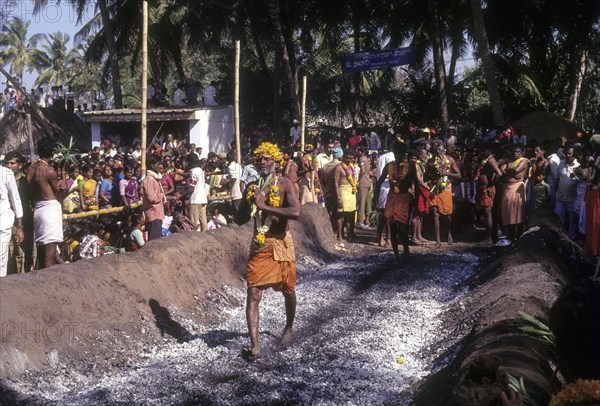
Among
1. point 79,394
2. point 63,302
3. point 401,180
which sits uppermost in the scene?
point 401,180

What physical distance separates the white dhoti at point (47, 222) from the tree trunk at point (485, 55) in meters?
15.1

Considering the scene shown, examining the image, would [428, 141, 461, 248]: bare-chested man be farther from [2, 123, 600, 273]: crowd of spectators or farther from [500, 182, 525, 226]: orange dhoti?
[500, 182, 525, 226]: orange dhoti

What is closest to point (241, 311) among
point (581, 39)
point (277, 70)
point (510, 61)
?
point (277, 70)

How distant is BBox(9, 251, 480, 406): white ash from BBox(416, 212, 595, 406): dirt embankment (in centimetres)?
44

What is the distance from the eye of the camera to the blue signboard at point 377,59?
24812 mm

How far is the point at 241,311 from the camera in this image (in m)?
11.1

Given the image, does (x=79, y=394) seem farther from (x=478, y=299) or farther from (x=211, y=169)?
(x=211, y=169)

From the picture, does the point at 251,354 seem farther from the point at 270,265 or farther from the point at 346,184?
the point at 346,184

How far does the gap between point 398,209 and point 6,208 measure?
6516 millimetres

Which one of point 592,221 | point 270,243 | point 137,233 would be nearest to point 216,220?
point 137,233

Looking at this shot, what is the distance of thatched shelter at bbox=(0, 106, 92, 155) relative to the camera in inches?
1035

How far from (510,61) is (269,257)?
26.0 meters

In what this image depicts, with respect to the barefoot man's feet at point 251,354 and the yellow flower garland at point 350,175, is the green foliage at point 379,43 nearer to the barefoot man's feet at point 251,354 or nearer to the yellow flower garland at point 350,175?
the yellow flower garland at point 350,175

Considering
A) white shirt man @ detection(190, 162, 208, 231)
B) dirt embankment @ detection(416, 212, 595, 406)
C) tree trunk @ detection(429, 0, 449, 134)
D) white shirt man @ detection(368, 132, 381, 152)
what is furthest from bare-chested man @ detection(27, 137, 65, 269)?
tree trunk @ detection(429, 0, 449, 134)
